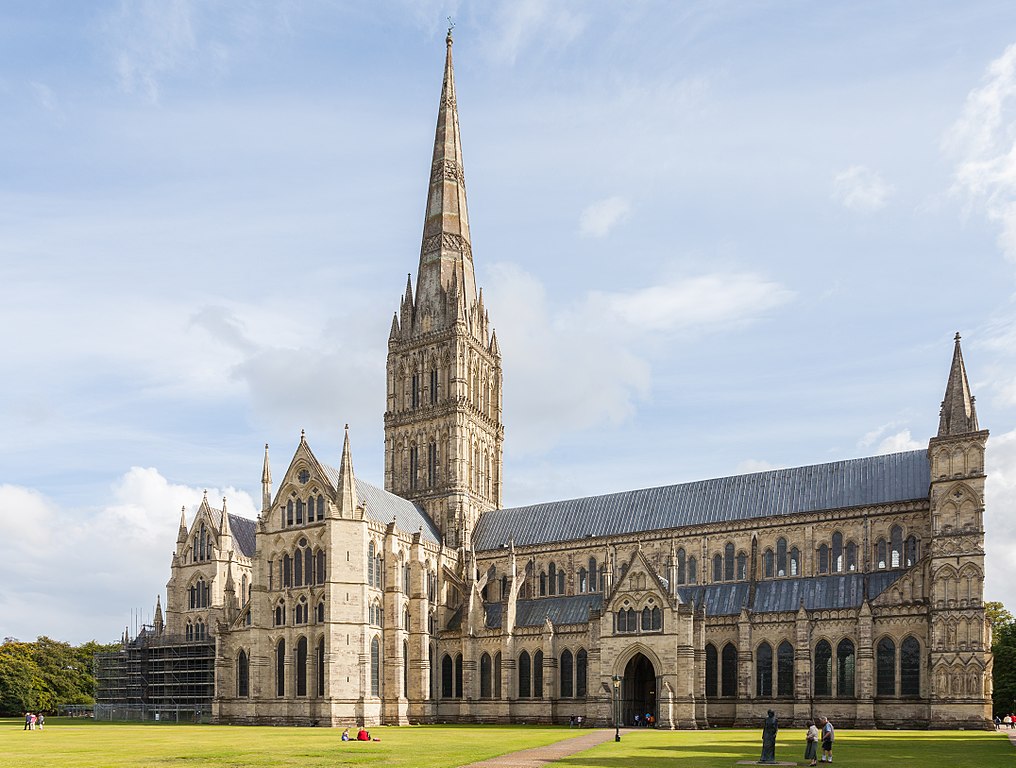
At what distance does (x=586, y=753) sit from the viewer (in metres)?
39.1

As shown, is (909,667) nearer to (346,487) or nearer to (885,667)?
(885,667)

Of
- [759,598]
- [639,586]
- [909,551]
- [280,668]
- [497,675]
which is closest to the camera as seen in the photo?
[909,551]

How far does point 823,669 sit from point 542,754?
109ft

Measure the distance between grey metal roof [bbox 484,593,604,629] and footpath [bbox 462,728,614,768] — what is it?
24.2 metres

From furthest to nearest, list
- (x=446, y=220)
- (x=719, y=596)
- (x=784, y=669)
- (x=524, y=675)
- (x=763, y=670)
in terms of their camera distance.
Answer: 1. (x=446, y=220)
2. (x=524, y=675)
3. (x=719, y=596)
4. (x=763, y=670)
5. (x=784, y=669)

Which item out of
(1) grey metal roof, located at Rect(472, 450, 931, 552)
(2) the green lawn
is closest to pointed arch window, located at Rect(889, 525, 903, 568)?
(1) grey metal roof, located at Rect(472, 450, 931, 552)

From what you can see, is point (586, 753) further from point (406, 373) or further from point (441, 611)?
point (406, 373)

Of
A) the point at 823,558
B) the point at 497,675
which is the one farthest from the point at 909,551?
the point at 497,675

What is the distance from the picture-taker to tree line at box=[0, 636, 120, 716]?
320 ft

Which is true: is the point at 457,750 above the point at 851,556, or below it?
below

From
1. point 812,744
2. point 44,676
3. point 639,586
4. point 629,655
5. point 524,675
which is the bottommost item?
point 44,676

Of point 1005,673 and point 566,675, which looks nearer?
point 566,675

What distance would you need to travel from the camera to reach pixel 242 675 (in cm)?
7625

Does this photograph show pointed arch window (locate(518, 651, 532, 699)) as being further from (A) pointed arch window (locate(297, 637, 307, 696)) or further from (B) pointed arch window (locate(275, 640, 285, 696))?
(B) pointed arch window (locate(275, 640, 285, 696))
